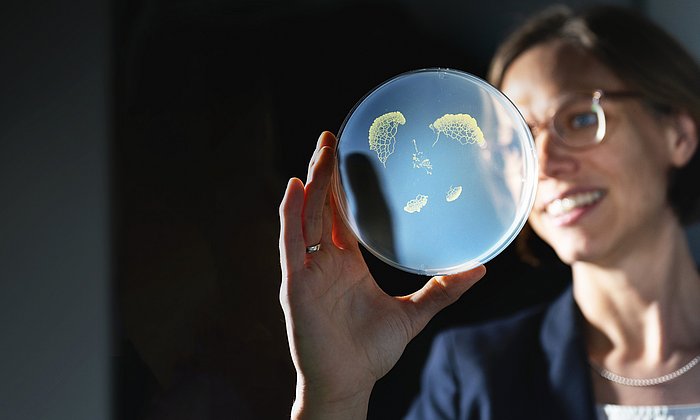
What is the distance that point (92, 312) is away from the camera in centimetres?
166

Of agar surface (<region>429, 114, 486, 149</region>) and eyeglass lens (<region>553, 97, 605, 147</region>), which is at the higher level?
agar surface (<region>429, 114, 486, 149</region>)

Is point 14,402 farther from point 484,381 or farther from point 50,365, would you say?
point 484,381

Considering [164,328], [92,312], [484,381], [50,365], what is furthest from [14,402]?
[484,381]

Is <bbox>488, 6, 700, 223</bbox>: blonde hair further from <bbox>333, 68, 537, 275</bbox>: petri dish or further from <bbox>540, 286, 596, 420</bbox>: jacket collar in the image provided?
<bbox>333, 68, 537, 275</bbox>: petri dish

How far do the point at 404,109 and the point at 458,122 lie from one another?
8 centimetres

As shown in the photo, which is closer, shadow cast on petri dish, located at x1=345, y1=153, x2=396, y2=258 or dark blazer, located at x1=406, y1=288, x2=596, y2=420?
shadow cast on petri dish, located at x1=345, y1=153, x2=396, y2=258

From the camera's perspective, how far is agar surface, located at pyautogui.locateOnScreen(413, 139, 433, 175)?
0.98 metres

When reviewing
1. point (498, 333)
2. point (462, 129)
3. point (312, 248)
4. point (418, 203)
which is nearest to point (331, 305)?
point (312, 248)

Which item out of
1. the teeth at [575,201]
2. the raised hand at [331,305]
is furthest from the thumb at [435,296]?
the teeth at [575,201]

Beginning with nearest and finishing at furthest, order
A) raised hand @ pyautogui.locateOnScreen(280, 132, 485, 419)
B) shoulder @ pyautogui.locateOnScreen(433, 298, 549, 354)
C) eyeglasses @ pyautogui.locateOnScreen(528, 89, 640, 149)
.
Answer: raised hand @ pyautogui.locateOnScreen(280, 132, 485, 419) → eyeglasses @ pyautogui.locateOnScreen(528, 89, 640, 149) → shoulder @ pyautogui.locateOnScreen(433, 298, 549, 354)

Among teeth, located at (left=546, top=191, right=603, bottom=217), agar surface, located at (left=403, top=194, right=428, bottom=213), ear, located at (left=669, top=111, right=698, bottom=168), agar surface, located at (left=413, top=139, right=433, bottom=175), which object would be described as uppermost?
agar surface, located at (left=413, top=139, right=433, bottom=175)

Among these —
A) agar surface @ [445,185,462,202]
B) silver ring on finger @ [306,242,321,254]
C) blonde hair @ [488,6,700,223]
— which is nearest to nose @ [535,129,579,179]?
blonde hair @ [488,6,700,223]

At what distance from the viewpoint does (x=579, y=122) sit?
131 centimetres

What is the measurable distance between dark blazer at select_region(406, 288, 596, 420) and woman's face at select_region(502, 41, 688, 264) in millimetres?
142
